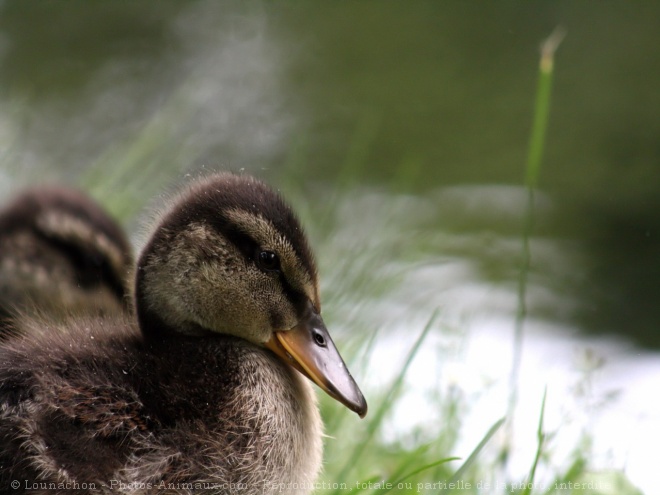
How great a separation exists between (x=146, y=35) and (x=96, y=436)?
5.85 metres

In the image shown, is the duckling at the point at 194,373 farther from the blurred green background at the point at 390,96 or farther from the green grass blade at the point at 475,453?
the blurred green background at the point at 390,96

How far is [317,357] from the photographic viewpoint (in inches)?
97.0

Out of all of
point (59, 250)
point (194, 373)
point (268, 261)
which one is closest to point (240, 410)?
point (194, 373)

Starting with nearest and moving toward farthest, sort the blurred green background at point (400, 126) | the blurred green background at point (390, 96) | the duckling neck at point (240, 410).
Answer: the duckling neck at point (240, 410) → the blurred green background at point (400, 126) → the blurred green background at point (390, 96)

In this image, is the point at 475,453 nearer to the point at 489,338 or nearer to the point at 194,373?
the point at 194,373

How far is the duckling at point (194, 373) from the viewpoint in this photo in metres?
2.10

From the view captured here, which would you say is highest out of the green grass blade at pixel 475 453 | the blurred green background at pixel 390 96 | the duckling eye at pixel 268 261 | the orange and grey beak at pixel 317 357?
the duckling eye at pixel 268 261

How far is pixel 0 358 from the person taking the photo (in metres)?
2.20

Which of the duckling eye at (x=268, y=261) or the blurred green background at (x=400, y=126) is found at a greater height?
Result: the duckling eye at (x=268, y=261)

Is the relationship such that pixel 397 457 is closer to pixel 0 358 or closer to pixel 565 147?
pixel 0 358

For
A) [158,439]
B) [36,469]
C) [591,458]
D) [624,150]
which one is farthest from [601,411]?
[624,150]

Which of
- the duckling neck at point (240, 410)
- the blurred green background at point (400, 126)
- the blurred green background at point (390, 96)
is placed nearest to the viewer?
the duckling neck at point (240, 410)

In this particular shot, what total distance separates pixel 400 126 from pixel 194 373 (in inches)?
188

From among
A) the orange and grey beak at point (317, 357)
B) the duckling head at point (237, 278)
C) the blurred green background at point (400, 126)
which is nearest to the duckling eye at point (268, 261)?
the duckling head at point (237, 278)
